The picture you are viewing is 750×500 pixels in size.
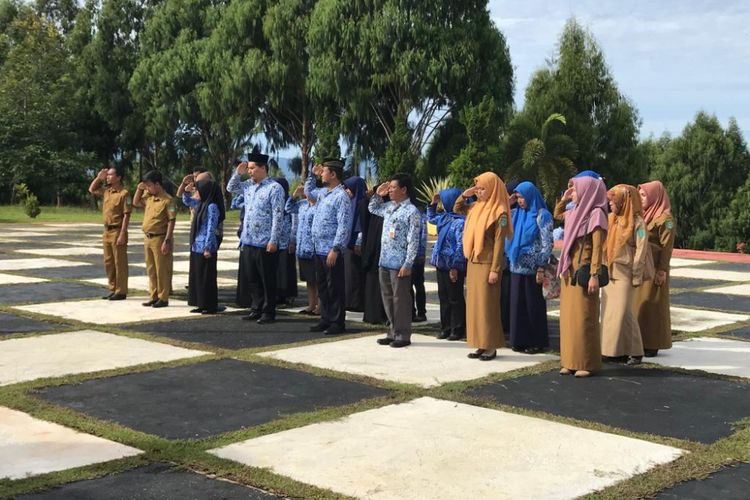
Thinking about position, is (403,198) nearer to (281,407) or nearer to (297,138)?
A: (281,407)

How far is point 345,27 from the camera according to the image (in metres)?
31.8

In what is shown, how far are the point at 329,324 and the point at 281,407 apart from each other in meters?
3.10

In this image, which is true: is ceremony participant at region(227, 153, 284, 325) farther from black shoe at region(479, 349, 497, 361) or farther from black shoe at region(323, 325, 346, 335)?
black shoe at region(479, 349, 497, 361)

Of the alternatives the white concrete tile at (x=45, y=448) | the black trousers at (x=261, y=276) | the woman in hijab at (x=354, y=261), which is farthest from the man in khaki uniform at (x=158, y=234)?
the white concrete tile at (x=45, y=448)

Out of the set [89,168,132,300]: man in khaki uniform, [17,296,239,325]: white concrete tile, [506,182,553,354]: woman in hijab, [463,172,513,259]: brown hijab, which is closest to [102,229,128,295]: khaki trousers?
[89,168,132,300]: man in khaki uniform

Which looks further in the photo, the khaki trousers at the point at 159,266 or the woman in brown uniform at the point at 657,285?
the khaki trousers at the point at 159,266

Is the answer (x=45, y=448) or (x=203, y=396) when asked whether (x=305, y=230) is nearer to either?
(x=203, y=396)

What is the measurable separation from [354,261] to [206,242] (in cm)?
170

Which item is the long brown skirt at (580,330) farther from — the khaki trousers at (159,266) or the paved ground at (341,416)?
the khaki trousers at (159,266)

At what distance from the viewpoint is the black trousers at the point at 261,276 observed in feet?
31.0

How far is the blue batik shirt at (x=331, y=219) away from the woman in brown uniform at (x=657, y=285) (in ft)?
9.28

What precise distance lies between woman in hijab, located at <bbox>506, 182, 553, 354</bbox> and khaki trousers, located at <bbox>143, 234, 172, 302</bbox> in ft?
14.6

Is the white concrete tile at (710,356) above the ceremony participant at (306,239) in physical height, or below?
below

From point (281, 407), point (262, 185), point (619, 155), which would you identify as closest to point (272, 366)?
point (281, 407)
